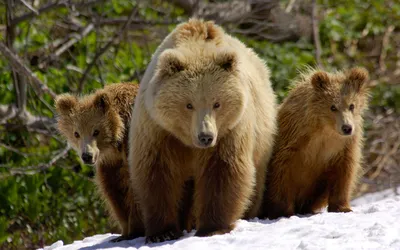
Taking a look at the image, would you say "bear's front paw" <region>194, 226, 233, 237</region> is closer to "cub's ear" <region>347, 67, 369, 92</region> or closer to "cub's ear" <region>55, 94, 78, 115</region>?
"cub's ear" <region>55, 94, 78, 115</region>

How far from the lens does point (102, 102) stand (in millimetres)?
6316

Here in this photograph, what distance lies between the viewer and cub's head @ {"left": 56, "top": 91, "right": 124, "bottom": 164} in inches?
245

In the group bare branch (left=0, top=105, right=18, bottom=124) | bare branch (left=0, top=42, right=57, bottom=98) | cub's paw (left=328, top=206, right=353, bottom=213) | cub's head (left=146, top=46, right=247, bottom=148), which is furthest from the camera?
bare branch (left=0, top=105, right=18, bottom=124)

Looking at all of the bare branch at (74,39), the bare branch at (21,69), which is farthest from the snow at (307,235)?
the bare branch at (74,39)

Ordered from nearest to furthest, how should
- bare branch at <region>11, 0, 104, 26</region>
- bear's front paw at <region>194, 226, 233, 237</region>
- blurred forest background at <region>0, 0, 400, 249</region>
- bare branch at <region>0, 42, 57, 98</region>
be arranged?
bear's front paw at <region>194, 226, 233, 237</region>
bare branch at <region>0, 42, 57, 98</region>
bare branch at <region>11, 0, 104, 26</region>
blurred forest background at <region>0, 0, 400, 249</region>

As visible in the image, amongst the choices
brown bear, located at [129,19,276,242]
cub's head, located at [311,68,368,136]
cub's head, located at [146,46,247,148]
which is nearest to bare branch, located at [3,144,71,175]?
brown bear, located at [129,19,276,242]

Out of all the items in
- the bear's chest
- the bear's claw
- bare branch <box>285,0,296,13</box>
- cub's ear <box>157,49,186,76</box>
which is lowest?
the bear's claw

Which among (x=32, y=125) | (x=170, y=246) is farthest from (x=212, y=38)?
(x=32, y=125)

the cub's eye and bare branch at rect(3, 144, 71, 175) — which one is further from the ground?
the cub's eye

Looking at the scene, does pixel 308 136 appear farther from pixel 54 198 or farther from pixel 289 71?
pixel 289 71

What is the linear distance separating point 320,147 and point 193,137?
1621mm

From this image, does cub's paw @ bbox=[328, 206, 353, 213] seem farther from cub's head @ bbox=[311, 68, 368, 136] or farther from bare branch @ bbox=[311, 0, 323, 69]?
bare branch @ bbox=[311, 0, 323, 69]

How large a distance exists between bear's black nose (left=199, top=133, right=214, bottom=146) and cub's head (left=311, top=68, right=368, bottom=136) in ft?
4.99

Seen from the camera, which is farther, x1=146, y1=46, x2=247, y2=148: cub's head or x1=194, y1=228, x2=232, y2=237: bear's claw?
x1=194, y1=228, x2=232, y2=237: bear's claw
